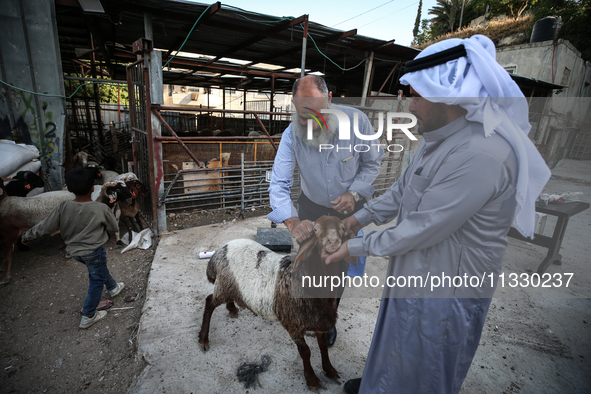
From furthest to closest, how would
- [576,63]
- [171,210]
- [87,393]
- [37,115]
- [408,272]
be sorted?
[576,63] → [171,210] → [37,115] → [87,393] → [408,272]

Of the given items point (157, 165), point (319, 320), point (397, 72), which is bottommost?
point (319, 320)

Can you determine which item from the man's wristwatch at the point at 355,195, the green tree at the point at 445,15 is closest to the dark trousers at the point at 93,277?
the man's wristwatch at the point at 355,195

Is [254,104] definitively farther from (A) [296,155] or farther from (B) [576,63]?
(A) [296,155]

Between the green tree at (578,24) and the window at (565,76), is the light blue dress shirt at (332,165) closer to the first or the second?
the window at (565,76)

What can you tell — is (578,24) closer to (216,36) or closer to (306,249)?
(216,36)

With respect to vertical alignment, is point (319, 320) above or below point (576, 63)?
below

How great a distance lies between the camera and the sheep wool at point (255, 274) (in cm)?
222

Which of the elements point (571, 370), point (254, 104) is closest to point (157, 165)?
point (571, 370)

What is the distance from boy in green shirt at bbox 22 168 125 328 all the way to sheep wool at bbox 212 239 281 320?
1.35m

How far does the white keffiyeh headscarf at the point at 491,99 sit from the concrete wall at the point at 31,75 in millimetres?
6684

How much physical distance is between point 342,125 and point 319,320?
1.50 metres

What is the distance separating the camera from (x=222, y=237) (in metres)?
4.94

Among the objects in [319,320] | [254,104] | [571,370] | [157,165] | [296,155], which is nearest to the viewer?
[319,320]

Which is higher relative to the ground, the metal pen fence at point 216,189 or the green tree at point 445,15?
the green tree at point 445,15
